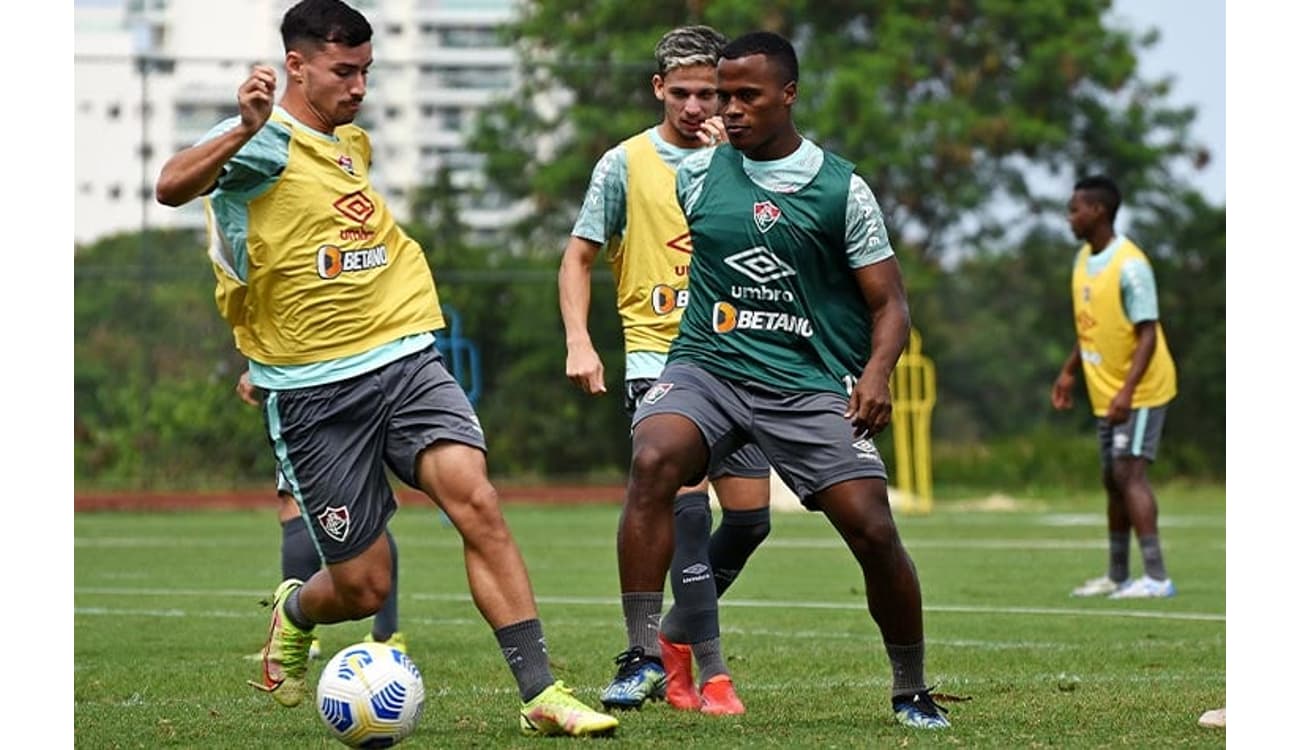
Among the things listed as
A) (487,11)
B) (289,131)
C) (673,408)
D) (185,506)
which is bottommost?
(185,506)

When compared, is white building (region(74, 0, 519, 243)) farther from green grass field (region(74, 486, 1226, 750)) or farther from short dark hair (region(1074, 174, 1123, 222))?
short dark hair (region(1074, 174, 1123, 222))

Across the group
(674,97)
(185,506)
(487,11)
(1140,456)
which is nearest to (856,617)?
(1140,456)

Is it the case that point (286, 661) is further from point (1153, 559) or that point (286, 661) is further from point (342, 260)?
point (1153, 559)

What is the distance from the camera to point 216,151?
6438 millimetres

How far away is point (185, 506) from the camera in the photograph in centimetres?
2530

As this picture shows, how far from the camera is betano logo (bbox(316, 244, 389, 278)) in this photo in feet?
22.8

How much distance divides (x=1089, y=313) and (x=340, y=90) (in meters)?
7.77

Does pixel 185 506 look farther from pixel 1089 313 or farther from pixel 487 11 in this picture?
pixel 487 11

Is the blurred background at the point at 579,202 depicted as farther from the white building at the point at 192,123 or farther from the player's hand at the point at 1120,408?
the player's hand at the point at 1120,408

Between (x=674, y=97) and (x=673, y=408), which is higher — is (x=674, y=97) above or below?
above

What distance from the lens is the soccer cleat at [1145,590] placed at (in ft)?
42.3

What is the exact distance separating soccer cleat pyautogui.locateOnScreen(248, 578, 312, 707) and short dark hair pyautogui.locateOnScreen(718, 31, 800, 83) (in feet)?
7.84

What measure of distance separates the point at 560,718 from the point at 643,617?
996 mm

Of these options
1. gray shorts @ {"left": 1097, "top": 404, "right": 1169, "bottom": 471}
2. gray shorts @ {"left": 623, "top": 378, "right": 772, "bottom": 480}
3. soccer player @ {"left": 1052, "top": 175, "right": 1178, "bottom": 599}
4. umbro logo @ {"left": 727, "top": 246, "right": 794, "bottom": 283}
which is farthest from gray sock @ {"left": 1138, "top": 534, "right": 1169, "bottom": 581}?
umbro logo @ {"left": 727, "top": 246, "right": 794, "bottom": 283}
